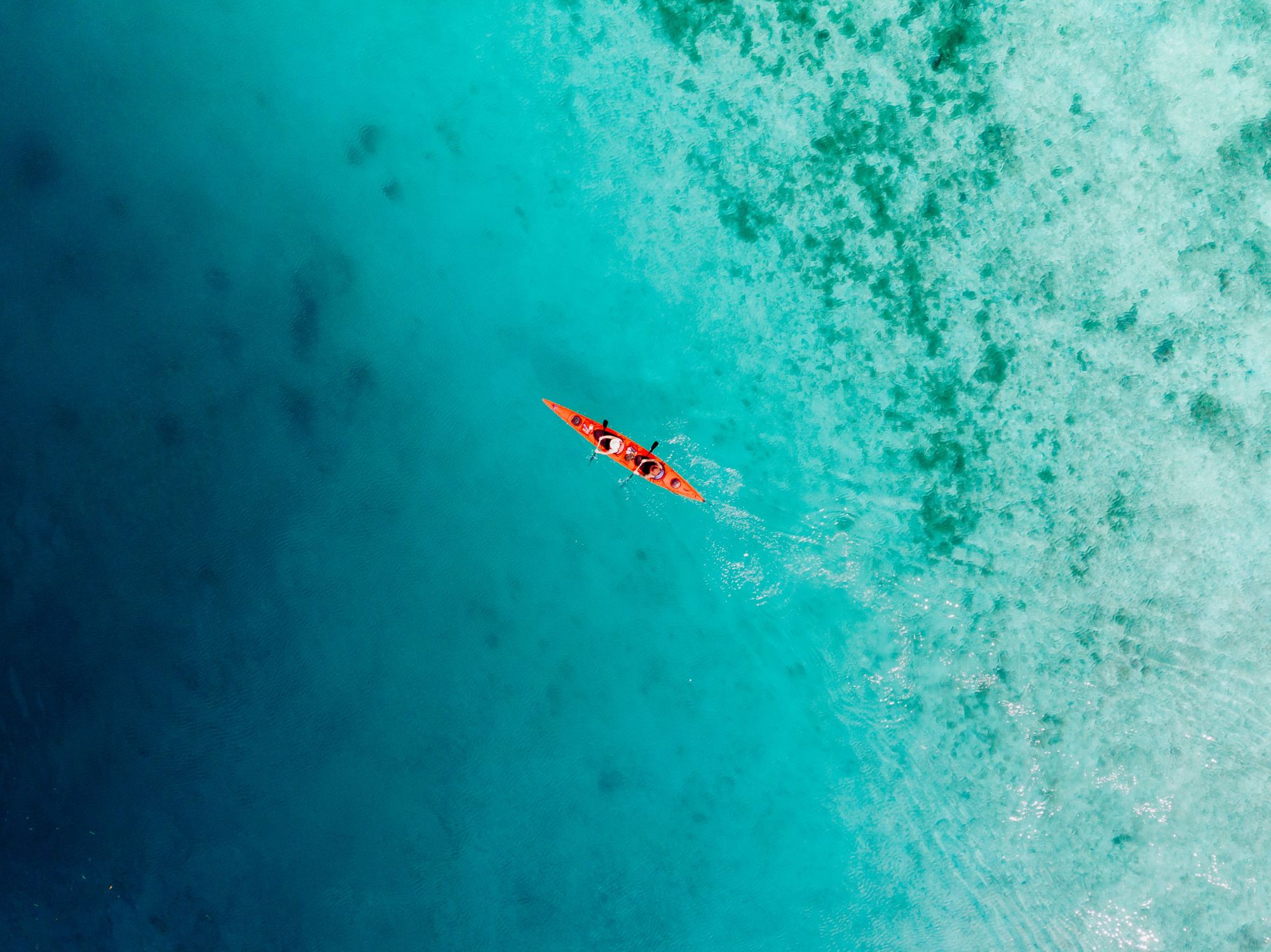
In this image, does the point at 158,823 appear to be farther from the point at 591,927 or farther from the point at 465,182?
the point at 465,182

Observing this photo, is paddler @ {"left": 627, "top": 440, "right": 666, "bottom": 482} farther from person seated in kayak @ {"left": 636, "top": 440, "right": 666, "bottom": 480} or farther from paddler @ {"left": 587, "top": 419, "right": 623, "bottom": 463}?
paddler @ {"left": 587, "top": 419, "right": 623, "bottom": 463}

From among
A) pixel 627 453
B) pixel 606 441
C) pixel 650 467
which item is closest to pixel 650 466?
pixel 650 467

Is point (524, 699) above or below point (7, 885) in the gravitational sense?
below

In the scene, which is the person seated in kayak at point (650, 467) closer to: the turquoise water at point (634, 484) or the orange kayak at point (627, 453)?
the orange kayak at point (627, 453)

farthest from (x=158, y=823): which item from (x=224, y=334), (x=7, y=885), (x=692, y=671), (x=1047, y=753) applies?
(x=1047, y=753)

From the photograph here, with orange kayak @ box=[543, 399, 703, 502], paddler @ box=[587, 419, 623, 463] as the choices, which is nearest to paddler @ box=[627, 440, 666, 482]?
orange kayak @ box=[543, 399, 703, 502]

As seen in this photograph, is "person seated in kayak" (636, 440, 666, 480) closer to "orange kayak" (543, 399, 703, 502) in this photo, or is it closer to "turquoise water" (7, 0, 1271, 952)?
"orange kayak" (543, 399, 703, 502)

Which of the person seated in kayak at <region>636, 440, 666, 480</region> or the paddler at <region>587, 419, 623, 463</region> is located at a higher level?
the paddler at <region>587, 419, 623, 463</region>
